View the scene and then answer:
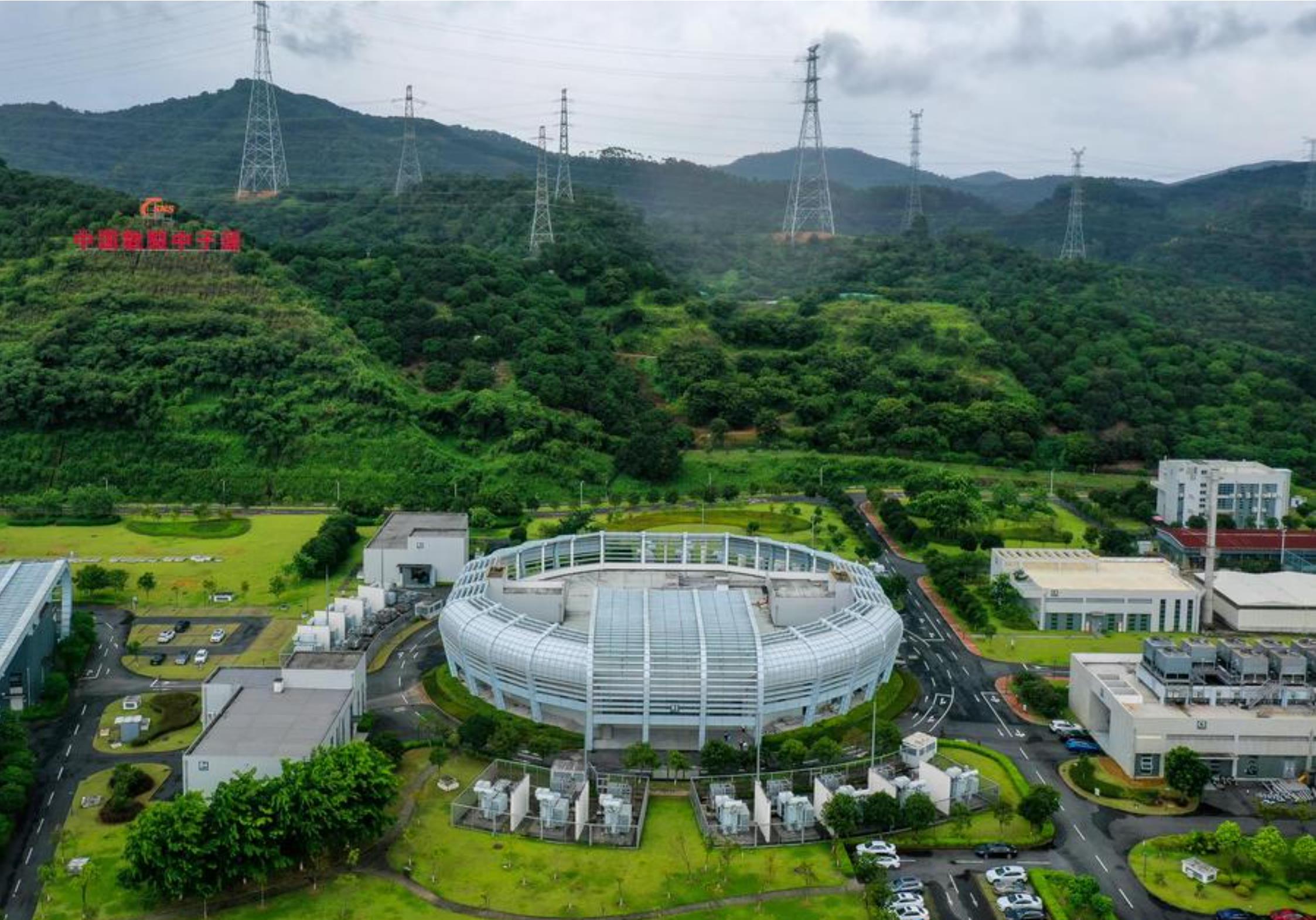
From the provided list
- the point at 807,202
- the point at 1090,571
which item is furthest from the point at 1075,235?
the point at 1090,571

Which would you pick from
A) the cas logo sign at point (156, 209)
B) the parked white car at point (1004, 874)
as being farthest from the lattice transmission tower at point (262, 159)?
the parked white car at point (1004, 874)

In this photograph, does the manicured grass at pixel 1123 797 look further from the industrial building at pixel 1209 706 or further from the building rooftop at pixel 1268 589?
the building rooftop at pixel 1268 589

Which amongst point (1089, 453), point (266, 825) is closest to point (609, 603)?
point (266, 825)

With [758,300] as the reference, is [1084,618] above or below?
below

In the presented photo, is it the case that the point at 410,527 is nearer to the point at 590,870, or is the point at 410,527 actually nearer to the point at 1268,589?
the point at 590,870

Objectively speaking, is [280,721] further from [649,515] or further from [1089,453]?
[1089,453]

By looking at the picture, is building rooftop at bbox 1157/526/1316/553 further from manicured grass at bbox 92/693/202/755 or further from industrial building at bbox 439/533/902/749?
manicured grass at bbox 92/693/202/755

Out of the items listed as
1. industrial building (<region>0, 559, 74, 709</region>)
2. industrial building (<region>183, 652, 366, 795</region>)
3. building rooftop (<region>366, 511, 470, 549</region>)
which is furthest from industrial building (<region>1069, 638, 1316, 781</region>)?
industrial building (<region>0, 559, 74, 709</region>)
